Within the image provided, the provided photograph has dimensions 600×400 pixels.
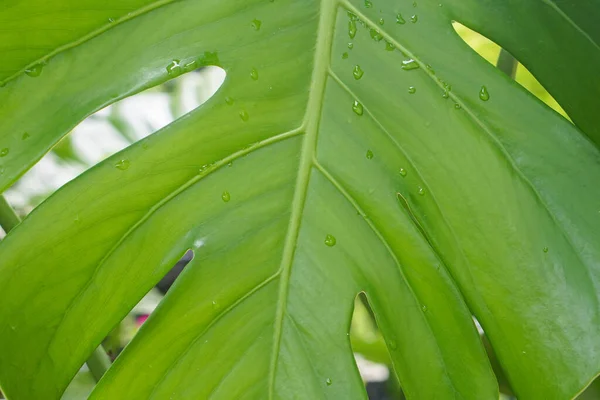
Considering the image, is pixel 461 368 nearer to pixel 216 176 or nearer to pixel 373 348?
pixel 216 176

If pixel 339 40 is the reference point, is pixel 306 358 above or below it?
below

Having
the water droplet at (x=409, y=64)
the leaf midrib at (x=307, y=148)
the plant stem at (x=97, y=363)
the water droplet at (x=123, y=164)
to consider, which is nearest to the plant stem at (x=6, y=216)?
the plant stem at (x=97, y=363)

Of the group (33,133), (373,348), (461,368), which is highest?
(33,133)

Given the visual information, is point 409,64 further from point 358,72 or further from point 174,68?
point 174,68

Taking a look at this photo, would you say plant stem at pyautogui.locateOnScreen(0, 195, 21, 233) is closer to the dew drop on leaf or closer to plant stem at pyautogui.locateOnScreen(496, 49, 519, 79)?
the dew drop on leaf

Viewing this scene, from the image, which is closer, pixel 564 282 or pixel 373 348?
pixel 564 282

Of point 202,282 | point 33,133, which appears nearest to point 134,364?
point 202,282

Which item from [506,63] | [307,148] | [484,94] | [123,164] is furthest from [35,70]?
[506,63]
